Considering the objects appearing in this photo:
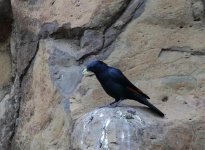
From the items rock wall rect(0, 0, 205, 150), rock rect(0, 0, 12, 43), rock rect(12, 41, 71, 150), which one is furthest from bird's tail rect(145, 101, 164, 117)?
rock rect(0, 0, 12, 43)

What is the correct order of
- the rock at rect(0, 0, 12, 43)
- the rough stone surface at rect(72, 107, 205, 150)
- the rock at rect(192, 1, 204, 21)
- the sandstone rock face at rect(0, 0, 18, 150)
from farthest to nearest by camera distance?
the rock at rect(0, 0, 12, 43) → the sandstone rock face at rect(0, 0, 18, 150) → the rock at rect(192, 1, 204, 21) → the rough stone surface at rect(72, 107, 205, 150)

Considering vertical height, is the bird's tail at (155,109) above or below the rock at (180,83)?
above

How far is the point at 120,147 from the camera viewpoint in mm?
4086

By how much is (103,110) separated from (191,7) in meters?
1.59

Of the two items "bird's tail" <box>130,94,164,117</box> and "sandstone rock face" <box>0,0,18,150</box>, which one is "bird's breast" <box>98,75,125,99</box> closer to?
"bird's tail" <box>130,94,164,117</box>

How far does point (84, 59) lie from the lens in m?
5.37

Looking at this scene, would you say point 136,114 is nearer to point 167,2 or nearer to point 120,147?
point 120,147

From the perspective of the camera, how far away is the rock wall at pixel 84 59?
16.4 feet

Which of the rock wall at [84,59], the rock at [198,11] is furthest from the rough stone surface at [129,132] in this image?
the rock at [198,11]

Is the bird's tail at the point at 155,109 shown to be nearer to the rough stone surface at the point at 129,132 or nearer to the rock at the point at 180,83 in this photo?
the rough stone surface at the point at 129,132

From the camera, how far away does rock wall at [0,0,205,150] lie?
197 inches

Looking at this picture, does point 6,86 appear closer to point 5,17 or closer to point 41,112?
point 5,17

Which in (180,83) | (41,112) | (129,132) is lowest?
(41,112)

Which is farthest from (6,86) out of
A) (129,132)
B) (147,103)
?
(129,132)
